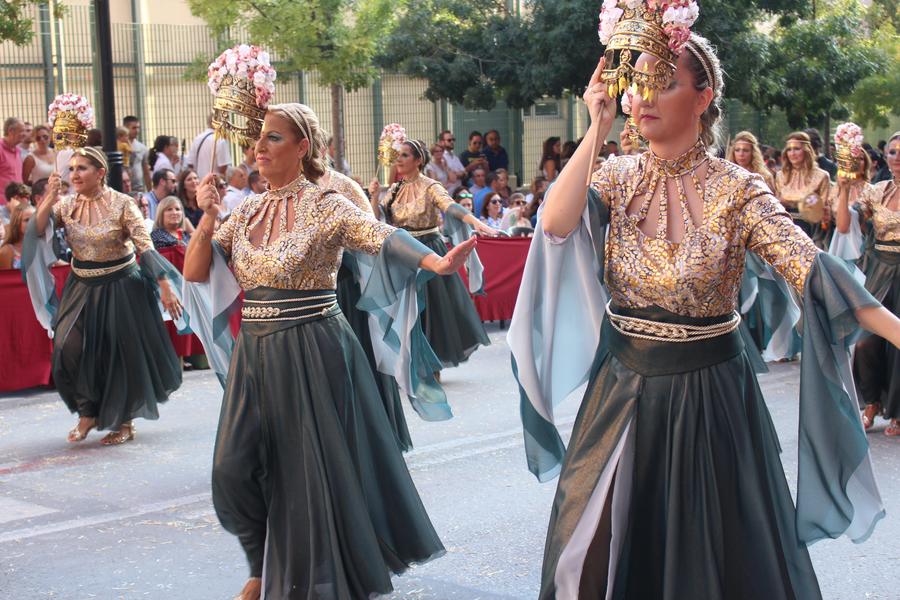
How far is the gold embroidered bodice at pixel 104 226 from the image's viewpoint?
8.72m

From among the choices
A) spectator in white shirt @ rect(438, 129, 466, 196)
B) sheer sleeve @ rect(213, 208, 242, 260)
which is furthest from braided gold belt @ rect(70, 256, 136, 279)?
spectator in white shirt @ rect(438, 129, 466, 196)

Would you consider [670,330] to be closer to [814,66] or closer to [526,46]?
[526,46]

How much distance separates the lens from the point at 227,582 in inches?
234

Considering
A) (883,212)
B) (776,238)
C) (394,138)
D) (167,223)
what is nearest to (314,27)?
(167,223)

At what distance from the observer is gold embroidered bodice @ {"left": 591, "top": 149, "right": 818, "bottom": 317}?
4.11 meters

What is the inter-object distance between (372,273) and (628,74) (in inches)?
72.1

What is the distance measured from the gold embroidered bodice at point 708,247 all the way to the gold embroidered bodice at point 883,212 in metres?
5.23

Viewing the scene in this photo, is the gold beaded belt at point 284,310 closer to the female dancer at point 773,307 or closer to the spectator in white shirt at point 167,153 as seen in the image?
the female dancer at point 773,307

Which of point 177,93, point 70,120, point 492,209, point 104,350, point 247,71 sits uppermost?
point 247,71

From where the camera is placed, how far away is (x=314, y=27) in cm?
1661

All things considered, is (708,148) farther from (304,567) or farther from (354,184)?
(354,184)

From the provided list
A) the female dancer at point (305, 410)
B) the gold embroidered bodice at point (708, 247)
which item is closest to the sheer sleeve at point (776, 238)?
the gold embroidered bodice at point (708, 247)

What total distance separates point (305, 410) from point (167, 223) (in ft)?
22.8

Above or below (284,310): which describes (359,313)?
below
